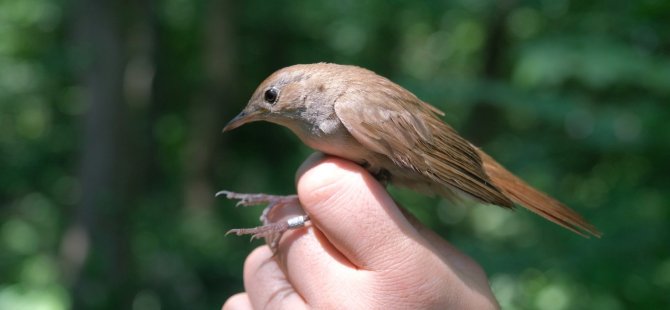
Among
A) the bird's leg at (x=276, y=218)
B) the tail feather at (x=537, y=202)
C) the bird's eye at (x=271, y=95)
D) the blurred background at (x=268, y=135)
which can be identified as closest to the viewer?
the bird's leg at (x=276, y=218)

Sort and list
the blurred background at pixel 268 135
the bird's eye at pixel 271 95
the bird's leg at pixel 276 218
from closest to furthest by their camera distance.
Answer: the bird's leg at pixel 276 218, the bird's eye at pixel 271 95, the blurred background at pixel 268 135

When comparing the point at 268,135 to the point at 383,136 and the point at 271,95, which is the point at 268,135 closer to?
the point at 271,95

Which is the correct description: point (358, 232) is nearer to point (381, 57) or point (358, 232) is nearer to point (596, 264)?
point (596, 264)

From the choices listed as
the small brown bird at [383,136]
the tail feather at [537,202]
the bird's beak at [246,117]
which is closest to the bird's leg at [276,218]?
the small brown bird at [383,136]

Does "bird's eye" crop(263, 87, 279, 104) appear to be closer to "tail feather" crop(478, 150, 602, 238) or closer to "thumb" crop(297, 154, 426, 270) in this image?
"thumb" crop(297, 154, 426, 270)

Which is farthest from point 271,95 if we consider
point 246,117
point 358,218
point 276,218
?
point 358,218

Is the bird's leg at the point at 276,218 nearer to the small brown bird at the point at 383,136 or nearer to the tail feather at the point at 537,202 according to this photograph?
the small brown bird at the point at 383,136

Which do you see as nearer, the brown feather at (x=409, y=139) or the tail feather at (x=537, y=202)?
the brown feather at (x=409, y=139)
